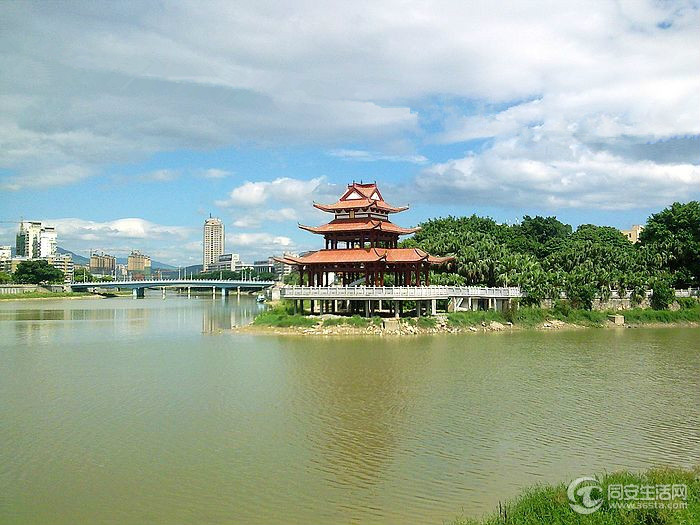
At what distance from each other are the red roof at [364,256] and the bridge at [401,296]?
6.82ft

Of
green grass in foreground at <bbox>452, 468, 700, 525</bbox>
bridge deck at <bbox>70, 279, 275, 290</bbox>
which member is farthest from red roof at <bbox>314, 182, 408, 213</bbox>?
bridge deck at <bbox>70, 279, 275, 290</bbox>

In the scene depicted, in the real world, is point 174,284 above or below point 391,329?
above

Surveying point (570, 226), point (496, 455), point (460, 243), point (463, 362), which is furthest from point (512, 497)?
point (570, 226)

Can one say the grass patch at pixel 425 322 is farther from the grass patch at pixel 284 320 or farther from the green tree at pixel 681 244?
the green tree at pixel 681 244

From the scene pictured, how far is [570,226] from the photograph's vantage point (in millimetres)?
88500

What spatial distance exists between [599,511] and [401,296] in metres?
33.7

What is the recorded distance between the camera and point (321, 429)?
19.9 m

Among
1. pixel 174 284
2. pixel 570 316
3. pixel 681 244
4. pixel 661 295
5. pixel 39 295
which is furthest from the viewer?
pixel 174 284

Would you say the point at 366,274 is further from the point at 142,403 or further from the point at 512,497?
the point at 512,497

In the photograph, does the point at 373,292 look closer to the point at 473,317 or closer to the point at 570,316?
the point at 473,317

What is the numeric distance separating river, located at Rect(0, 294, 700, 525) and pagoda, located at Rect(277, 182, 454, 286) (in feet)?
42.0

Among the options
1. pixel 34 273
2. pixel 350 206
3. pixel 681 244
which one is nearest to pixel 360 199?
pixel 350 206

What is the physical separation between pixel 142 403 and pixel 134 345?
1905 cm

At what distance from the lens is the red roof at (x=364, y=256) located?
157 feet
